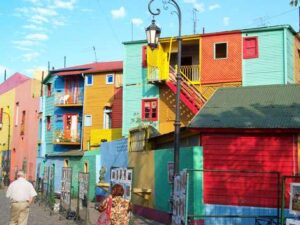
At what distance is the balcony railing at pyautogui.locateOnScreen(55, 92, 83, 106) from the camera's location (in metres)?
38.6

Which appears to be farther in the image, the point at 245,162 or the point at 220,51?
the point at 220,51

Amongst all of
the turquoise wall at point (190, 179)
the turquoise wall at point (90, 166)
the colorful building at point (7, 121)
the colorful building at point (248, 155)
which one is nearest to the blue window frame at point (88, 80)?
the turquoise wall at point (90, 166)

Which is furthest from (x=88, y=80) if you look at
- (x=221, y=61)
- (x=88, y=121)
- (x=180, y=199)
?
(x=180, y=199)

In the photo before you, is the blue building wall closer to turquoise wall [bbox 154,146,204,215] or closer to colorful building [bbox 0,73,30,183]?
turquoise wall [bbox 154,146,204,215]

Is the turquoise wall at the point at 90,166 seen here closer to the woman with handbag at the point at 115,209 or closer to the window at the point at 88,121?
the window at the point at 88,121

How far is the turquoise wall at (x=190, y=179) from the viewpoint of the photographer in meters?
15.1

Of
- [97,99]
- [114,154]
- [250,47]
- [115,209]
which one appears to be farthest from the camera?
[97,99]

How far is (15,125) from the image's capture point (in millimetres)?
49906

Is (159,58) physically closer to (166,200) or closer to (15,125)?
(166,200)

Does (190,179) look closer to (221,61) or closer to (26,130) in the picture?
(221,61)

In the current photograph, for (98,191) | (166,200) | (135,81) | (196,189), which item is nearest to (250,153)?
(196,189)

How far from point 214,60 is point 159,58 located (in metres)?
3.03

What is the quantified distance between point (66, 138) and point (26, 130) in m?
8.73

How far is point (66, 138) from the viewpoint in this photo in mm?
38938
